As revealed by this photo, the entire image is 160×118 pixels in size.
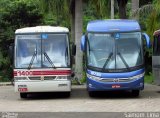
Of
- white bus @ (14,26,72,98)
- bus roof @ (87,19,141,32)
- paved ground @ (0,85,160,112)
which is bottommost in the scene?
paved ground @ (0,85,160,112)

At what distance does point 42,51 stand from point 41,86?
141 centimetres

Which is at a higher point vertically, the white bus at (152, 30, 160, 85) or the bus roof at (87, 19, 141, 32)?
the bus roof at (87, 19, 141, 32)

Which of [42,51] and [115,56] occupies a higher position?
[42,51]

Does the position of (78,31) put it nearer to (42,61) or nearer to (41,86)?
(42,61)

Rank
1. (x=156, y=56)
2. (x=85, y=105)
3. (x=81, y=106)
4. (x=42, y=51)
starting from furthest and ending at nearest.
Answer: (x=156, y=56) → (x=42, y=51) → (x=85, y=105) → (x=81, y=106)

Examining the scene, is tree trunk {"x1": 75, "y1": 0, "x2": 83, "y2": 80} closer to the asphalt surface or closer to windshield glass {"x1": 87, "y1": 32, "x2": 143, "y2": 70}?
the asphalt surface

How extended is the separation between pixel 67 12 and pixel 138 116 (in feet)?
50.7

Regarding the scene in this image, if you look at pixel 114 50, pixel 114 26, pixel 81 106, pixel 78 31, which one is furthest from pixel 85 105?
pixel 78 31

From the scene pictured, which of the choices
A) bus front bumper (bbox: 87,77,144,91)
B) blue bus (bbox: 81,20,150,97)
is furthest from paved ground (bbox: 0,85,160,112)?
blue bus (bbox: 81,20,150,97)

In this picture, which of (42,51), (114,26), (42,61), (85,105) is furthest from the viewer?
(114,26)

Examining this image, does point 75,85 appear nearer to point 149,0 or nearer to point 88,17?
point 149,0

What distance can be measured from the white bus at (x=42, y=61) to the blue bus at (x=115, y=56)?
0.92 meters

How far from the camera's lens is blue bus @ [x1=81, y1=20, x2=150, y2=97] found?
18.8m

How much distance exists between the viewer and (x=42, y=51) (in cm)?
1930
